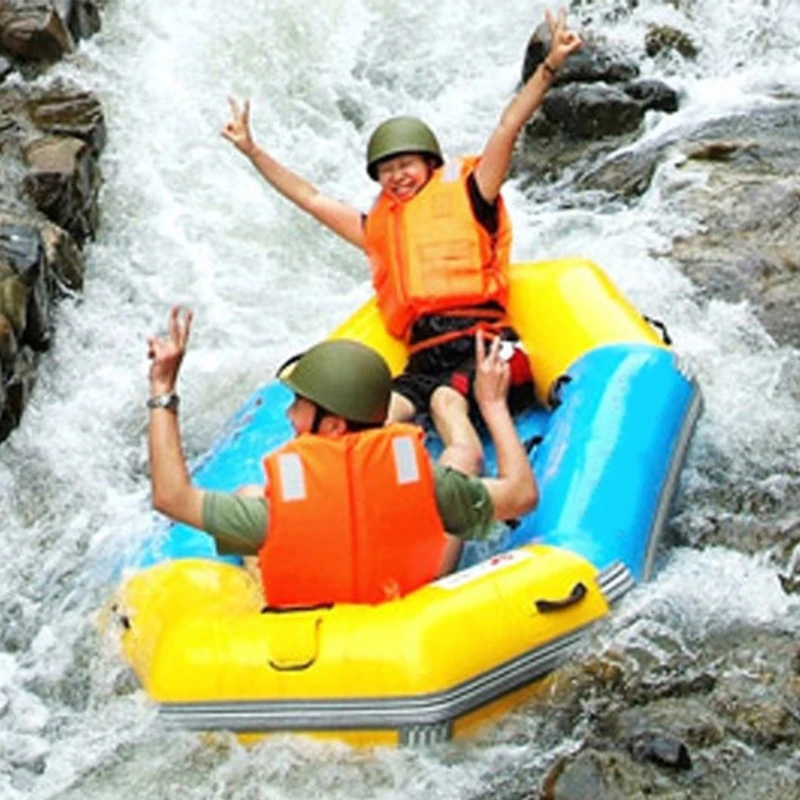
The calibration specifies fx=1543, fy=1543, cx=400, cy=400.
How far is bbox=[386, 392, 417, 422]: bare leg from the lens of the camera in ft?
17.1

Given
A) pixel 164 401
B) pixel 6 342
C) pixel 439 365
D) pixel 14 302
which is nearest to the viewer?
pixel 164 401

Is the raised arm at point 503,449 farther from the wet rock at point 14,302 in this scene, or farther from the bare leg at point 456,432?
the wet rock at point 14,302

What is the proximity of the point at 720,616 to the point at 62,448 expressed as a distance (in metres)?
2.85

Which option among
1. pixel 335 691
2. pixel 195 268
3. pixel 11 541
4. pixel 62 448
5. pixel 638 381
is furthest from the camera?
pixel 195 268

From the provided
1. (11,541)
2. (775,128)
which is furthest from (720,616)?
(775,128)

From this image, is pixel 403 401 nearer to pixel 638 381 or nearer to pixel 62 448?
pixel 638 381

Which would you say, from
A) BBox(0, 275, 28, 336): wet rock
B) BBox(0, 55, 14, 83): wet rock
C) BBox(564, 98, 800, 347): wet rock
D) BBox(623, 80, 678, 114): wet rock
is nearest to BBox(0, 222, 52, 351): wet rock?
BBox(0, 275, 28, 336): wet rock

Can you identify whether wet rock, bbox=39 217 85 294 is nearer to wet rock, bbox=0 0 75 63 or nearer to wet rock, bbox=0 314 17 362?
wet rock, bbox=0 314 17 362

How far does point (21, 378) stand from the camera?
634 centimetres

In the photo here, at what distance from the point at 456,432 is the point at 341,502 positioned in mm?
Result: 963

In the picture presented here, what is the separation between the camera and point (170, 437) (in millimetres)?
3988

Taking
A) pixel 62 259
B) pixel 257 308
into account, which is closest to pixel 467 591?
pixel 257 308

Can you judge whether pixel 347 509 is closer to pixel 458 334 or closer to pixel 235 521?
pixel 235 521

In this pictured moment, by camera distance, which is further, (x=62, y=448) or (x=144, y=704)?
(x=62, y=448)
